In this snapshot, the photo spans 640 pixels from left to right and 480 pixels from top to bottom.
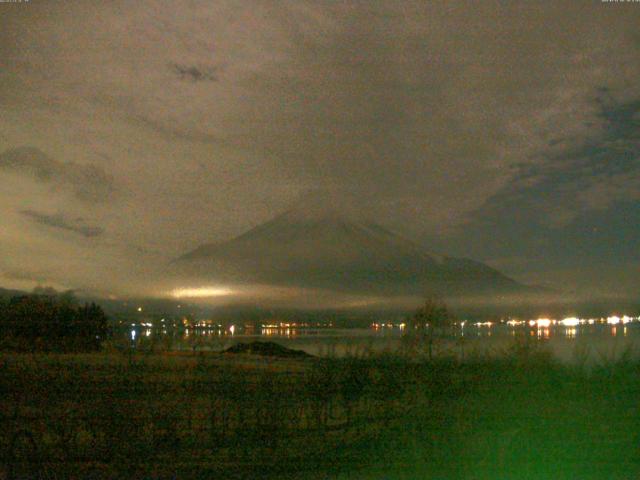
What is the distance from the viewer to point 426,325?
969 inches

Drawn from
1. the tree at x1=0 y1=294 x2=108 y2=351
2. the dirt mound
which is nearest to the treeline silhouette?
the tree at x1=0 y1=294 x2=108 y2=351

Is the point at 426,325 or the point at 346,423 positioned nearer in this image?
the point at 346,423

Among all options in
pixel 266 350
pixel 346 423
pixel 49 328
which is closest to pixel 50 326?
pixel 49 328

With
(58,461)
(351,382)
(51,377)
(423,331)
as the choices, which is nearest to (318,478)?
(58,461)

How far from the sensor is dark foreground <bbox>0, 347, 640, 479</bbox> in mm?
9594

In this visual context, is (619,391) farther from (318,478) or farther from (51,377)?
(51,377)

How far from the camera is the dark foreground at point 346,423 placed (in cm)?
959

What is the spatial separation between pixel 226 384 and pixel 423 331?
8.23 m

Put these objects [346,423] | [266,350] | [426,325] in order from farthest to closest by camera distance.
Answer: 1. [266,350]
2. [426,325]
3. [346,423]

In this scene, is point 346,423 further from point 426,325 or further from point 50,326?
point 50,326

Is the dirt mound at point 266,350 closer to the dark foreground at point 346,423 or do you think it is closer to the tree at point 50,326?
the tree at point 50,326

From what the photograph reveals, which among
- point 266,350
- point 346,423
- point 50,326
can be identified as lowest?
point 266,350

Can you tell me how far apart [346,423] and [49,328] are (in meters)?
19.9

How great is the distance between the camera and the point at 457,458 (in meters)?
9.89
